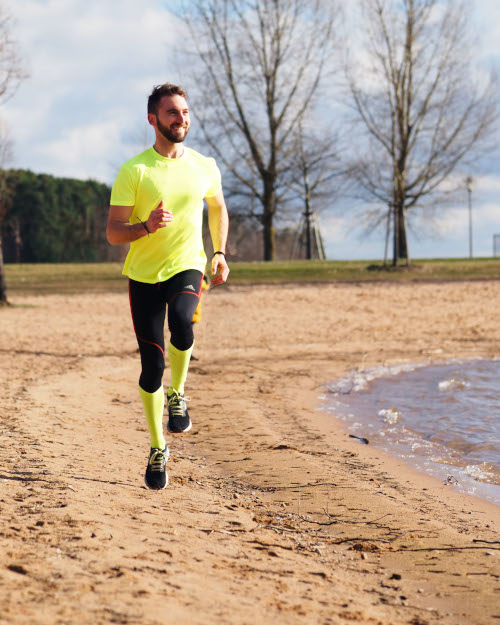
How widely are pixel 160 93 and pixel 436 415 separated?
188 inches

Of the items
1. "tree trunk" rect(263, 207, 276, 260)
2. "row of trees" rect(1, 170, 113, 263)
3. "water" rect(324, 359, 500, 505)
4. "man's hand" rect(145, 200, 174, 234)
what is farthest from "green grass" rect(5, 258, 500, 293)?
"man's hand" rect(145, 200, 174, 234)

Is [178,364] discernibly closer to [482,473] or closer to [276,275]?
[482,473]

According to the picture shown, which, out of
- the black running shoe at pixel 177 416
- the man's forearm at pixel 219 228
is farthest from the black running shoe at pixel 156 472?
the man's forearm at pixel 219 228

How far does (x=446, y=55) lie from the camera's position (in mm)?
33844

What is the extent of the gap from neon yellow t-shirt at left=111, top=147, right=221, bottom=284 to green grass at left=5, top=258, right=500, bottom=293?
19.6 m

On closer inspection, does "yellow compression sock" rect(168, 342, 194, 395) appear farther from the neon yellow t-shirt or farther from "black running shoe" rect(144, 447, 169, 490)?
the neon yellow t-shirt

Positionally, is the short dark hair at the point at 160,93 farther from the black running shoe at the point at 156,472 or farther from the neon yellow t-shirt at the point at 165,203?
A: the black running shoe at the point at 156,472

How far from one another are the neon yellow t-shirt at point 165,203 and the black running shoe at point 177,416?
89 centimetres

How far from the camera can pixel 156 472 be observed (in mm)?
4762

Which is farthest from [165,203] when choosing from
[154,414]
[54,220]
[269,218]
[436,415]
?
[54,220]

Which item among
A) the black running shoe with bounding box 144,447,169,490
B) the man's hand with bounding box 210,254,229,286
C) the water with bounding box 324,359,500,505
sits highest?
the man's hand with bounding box 210,254,229,286

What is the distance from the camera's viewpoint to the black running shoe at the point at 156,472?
474 centimetres

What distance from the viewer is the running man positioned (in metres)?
4.45

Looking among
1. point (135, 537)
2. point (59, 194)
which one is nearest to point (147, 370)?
point (135, 537)
